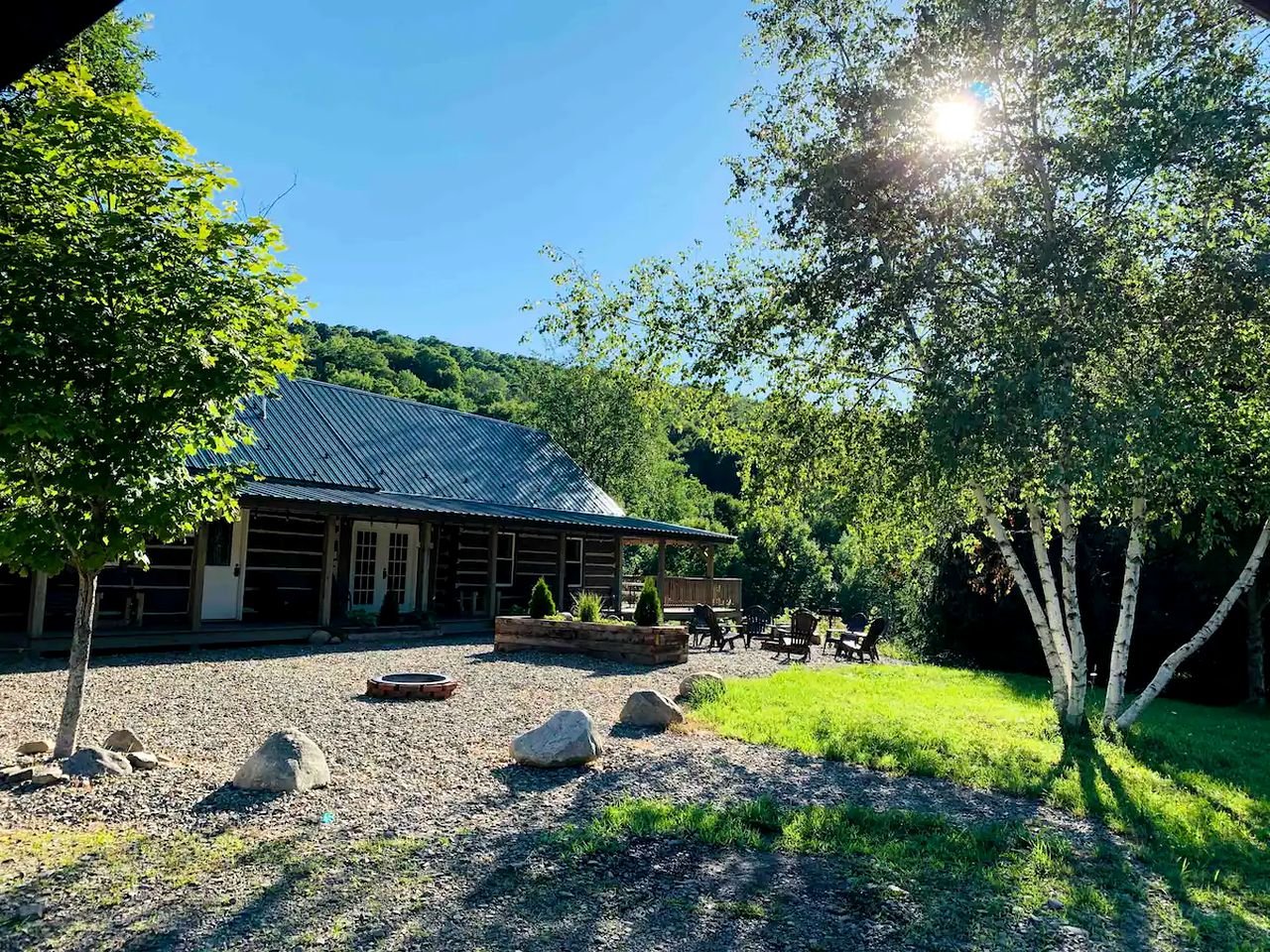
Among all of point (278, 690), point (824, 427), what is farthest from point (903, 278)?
point (278, 690)

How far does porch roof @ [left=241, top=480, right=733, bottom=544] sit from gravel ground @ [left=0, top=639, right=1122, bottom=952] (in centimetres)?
359

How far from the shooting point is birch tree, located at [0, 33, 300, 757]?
16.0 feet

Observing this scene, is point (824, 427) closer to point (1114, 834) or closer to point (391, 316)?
point (1114, 834)

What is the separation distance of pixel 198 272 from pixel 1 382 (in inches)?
51.8

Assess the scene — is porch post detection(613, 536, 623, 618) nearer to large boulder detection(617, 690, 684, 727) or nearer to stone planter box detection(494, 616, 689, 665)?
stone planter box detection(494, 616, 689, 665)

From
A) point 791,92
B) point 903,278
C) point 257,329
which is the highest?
point 791,92

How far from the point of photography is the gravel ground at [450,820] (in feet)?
12.0

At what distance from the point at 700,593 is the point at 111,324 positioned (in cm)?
1953

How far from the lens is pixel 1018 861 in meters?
4.88

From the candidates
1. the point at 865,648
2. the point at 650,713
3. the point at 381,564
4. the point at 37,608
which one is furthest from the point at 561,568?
the point at 650,713

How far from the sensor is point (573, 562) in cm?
2323

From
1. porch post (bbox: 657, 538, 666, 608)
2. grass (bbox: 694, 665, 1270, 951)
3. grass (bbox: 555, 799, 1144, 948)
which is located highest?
porch post (bbox: 657, 538, 666, 608)

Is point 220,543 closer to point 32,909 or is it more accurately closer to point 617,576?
point 617,576

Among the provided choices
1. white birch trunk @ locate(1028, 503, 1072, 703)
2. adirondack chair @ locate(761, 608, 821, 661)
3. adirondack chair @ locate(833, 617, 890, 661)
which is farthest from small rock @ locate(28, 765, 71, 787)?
adirondack chair @ locate(833, 617, 890, 661)
